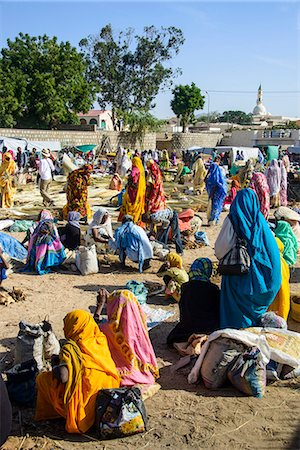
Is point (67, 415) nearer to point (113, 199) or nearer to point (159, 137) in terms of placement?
point (113, 199)

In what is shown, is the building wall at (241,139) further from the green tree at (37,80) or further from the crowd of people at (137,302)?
the crowd of people at (137,302)

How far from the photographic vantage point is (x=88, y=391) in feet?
11.0

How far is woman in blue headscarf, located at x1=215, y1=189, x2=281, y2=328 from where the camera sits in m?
4.37

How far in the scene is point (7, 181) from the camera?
475 inches

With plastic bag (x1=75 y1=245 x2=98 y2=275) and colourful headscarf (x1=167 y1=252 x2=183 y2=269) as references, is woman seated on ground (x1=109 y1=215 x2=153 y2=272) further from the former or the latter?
colourful headscarf (x1=167 y1=252 x2=183 y2=269)

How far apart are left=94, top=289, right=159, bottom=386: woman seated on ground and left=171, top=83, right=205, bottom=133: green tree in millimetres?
45446

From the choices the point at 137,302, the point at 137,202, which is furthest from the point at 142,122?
the point at 137,302

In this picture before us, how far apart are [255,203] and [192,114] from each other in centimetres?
4839

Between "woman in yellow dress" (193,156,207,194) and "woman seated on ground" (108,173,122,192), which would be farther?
"woman seated on ground" (108,173,122,192)

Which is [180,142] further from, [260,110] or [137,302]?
[260,110]

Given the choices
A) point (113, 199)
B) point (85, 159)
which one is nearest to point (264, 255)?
point (113, 199)

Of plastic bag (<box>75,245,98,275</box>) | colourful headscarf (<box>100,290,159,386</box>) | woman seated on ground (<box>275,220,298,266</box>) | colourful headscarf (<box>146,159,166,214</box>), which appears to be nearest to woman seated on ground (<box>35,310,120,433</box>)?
colourful headscarf (<box>100,290,159,386</box>)

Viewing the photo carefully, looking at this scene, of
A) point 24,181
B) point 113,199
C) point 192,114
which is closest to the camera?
point 113,199

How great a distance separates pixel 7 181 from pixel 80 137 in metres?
17.4
